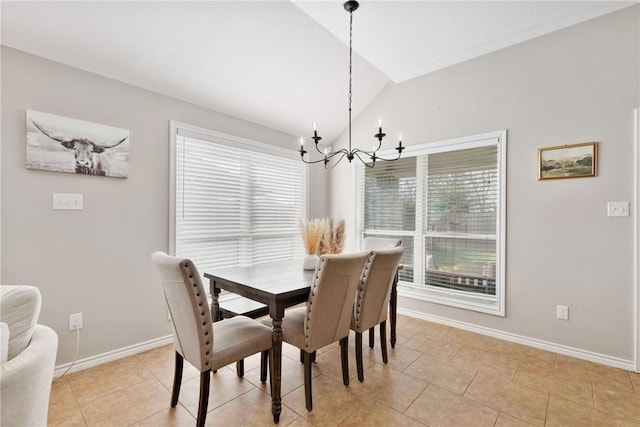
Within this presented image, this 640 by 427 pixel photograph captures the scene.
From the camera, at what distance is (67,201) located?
2268 millimetres

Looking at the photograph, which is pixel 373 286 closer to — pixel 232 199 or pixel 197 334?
pixel 197 334

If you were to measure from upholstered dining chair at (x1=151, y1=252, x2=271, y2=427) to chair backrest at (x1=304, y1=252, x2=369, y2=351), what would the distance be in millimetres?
312

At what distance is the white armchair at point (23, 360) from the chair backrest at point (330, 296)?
1.22m

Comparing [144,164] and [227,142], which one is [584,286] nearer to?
[227,142]

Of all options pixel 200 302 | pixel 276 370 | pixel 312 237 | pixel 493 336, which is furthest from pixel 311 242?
pixel 493 336

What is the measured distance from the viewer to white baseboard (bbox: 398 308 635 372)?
2.45 metres

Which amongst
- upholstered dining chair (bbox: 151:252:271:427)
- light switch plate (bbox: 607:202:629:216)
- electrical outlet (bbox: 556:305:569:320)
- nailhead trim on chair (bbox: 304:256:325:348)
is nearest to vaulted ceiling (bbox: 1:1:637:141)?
light switch plate (bbox: 607:202:629:216)

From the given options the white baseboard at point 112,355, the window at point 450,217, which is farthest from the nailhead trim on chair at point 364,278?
the white baseboard at point 112,355

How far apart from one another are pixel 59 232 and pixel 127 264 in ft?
1.78

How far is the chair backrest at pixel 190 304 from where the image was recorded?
60.9 inches

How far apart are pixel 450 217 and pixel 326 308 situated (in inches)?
87.0

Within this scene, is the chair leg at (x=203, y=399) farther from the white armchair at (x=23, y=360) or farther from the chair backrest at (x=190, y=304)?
the white armchair at (x=23, y=360)

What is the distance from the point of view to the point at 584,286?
8.50 feet

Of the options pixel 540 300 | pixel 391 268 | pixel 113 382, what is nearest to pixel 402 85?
pixel 391 268
